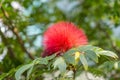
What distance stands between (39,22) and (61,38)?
5.75 feet

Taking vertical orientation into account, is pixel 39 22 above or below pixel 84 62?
below

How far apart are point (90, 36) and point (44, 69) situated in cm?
212

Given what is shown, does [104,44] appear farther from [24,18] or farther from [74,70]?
[74,70]

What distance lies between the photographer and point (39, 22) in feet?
12.5

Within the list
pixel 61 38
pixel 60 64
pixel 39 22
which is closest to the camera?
pixel 60 64

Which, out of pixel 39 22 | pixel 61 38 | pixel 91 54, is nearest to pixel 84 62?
pixel 91 54

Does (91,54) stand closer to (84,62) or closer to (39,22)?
(84,62)

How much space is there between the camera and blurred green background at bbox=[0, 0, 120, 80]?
2.95 meters

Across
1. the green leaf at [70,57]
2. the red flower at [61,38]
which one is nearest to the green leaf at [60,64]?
the green leaf at [70,57]

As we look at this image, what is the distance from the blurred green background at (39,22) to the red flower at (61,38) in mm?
595

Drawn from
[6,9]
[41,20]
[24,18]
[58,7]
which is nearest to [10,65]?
[6,9]

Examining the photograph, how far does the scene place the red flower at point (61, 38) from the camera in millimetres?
2080

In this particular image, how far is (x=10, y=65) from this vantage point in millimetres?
2713

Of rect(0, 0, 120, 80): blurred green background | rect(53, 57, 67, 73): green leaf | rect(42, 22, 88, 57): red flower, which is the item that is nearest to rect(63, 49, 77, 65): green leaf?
rect(53, 57, 67, 73): green leaf
